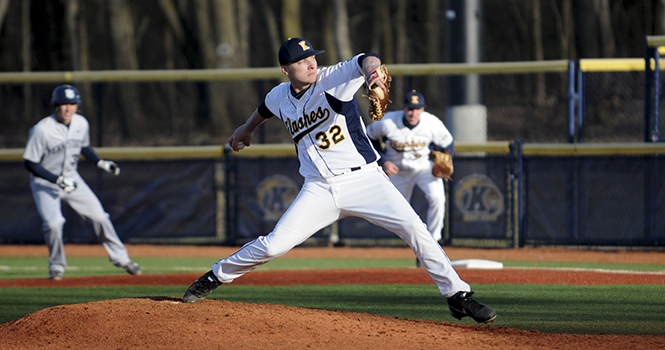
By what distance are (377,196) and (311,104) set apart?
2.35 ft

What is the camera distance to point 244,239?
11.6 m

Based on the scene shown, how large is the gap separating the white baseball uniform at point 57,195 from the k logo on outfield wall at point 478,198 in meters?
4.86

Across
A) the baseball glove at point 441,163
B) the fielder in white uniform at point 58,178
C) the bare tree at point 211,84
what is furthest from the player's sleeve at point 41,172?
the bare tree at point 211,84

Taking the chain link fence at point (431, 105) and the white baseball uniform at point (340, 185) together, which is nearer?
the white baseball uniform at point (340, 185)

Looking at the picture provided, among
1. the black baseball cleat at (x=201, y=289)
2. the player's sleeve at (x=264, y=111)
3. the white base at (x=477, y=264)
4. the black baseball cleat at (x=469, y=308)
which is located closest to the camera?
the black baseball cleat at (x=469, y=308)

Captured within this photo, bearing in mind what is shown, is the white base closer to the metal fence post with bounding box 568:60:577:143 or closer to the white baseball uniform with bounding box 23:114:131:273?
the metal fence post with bounding box 568:60:577:143

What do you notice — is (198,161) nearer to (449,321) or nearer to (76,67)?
(449,321)

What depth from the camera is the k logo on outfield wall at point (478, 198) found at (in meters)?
10.9

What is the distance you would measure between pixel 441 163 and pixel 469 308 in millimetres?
3969

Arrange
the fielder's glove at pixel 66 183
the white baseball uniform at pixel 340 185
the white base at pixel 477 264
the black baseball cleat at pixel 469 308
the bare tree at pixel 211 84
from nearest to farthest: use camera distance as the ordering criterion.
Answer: the black baseball cleat at pixel 469 308
the white baseball uniform at pixel 340 185
the fielder's glove at pixel 66 183
the white base at pixel 477 264
the bare tree at pixel 211 84

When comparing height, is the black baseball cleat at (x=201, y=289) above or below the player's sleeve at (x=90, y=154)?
below

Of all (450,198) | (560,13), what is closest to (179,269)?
(450,198)

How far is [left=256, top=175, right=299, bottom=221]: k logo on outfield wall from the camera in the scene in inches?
450

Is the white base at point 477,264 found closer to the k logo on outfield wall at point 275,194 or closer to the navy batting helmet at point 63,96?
the k logo on outfield wall at point 275,194
